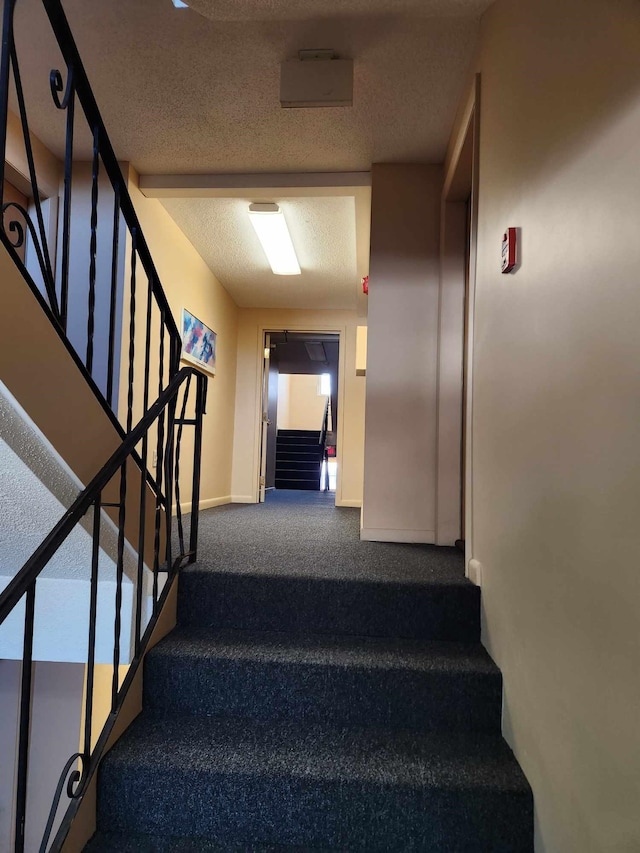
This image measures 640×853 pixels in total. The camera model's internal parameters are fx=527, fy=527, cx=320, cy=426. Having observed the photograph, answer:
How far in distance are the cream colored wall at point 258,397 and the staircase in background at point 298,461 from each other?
3.38 m

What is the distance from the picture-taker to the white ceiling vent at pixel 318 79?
2.31 m

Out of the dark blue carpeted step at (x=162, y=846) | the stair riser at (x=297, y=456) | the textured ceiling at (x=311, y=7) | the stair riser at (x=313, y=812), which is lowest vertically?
the dark blue carpeted step at (x=162, y=846)

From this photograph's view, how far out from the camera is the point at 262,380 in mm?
5934

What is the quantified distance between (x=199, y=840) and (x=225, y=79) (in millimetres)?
2972

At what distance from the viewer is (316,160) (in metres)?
3.17

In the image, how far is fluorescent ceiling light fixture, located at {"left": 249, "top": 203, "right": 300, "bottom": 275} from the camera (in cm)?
360

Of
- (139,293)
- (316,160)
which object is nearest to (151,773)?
(139,293)

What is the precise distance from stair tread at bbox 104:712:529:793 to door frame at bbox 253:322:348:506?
4.02 m

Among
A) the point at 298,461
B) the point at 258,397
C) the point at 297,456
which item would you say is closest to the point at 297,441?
the point at 297,456

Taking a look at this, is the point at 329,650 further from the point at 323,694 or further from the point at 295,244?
the point at 295,244

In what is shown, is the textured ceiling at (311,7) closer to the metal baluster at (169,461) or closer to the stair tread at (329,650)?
the metal baluster at (169,461)

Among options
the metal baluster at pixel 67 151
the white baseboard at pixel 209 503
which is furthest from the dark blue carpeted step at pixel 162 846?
the white baseboard at pixel 209 503

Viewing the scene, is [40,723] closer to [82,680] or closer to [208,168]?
[82,680]

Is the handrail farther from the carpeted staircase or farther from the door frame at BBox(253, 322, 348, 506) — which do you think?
the door frame at BBox(253, 322, 348, 506)
